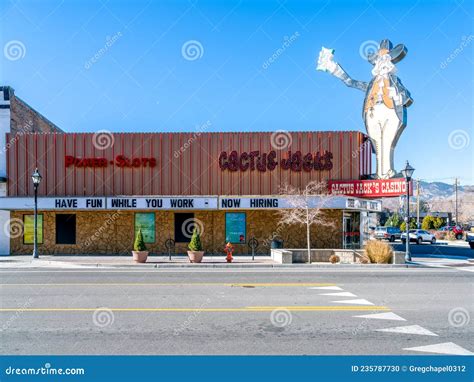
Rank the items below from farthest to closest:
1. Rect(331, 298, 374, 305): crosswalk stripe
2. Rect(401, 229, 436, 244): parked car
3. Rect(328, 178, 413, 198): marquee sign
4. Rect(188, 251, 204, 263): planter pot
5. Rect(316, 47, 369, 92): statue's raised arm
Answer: Rect(401, 229, 436, 244): parked car → Rect(316, 47, 369, 92): statue's raised arm → Rect(328, 178, 413, 198): marquee sign → Rect(188, 251, 204, 263): planter pot → Rect(331, 298, 374, 305): crosswalk stripe

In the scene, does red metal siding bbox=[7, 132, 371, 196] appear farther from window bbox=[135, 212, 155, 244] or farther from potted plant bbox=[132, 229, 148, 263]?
potted plant bbox=[132, 229, 148, 263]

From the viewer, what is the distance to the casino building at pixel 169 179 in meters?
25.4

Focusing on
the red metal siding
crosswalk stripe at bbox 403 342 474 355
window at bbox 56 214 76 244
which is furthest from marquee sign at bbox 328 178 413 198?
crosswalk stripe at bbox 403 342 474 355

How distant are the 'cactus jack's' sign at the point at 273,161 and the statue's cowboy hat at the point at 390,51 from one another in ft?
20.6

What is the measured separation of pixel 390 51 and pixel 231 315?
68.0 feet

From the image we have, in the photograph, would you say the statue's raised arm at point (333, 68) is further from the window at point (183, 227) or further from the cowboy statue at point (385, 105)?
the window at point (183, 227)

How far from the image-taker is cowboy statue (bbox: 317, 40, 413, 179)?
24.2m

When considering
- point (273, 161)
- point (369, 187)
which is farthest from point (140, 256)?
point (369, 187)

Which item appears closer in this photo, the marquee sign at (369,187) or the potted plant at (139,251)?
the potted plant at (139,251)

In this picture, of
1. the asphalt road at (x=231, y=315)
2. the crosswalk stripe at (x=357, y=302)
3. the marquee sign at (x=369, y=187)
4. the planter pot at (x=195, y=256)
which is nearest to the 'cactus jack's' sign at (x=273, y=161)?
the marquee sign at (x=369, y=187)

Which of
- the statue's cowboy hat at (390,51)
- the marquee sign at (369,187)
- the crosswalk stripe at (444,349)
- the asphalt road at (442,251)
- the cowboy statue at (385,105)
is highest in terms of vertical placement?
the statue's cowboy hat at (390,51)

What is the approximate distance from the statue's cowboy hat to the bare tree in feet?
26.3

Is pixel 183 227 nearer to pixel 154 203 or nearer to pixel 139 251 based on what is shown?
pixel 154 203
